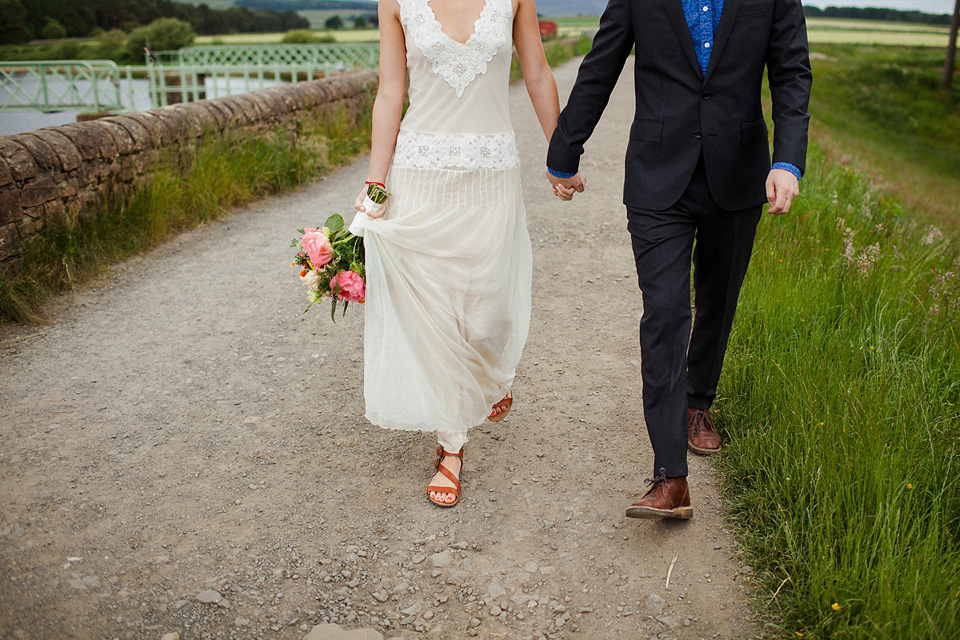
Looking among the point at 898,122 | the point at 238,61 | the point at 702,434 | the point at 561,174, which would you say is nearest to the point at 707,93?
the point at 561,174

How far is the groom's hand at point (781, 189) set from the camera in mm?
2758

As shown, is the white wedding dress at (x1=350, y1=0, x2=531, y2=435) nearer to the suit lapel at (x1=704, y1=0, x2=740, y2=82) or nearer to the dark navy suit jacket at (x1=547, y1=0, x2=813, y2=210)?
the dark navy suit jacket at (x1=547, y1=0, x2=813, y2=210)

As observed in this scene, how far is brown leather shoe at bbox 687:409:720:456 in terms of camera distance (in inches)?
143

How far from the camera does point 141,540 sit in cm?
302

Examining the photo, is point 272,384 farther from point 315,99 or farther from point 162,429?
point 315,99

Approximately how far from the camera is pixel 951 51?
118 feet

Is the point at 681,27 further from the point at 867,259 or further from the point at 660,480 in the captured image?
the point at 867,259

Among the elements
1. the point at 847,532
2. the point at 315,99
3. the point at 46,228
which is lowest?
the point at 847,532

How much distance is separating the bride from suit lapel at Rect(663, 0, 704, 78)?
0.60 metres

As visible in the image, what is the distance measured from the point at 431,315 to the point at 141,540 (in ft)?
4.78

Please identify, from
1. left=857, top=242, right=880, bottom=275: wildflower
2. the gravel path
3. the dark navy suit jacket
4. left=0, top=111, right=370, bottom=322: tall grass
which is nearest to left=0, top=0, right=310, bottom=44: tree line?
left=0, top=111, right=370, bottom=322: tall grass

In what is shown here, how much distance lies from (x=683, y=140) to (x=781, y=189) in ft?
1.38

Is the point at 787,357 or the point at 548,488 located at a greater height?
the point at 787,357

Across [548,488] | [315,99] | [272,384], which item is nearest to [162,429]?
[272,384]
